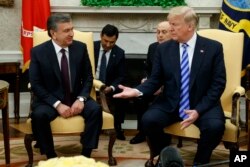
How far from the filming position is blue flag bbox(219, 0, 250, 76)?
18.8 feet

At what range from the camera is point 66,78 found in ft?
12.7

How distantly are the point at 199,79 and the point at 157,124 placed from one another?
1.54 feet

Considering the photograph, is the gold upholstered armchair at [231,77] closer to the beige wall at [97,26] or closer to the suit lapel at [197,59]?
the suit lapel at [197,59]

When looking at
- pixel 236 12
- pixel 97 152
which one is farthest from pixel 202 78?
pixel 236 12

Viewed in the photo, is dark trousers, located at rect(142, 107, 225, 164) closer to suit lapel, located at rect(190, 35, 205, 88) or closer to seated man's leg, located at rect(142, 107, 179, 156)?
seated man's leg, located at rect(142, 107, 179, 156)

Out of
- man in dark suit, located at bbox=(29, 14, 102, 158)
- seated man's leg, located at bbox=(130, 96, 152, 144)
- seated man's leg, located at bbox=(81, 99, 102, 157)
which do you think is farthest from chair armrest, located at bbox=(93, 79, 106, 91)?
seated man's leg, located at bbox=(130, 96, 152, 144)

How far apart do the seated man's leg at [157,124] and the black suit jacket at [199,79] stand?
0.06 m

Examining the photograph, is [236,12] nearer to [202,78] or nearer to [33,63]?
[202,78]

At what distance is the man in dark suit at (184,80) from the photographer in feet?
11.7

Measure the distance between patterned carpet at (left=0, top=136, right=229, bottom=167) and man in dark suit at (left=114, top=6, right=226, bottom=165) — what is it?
380 millimetres

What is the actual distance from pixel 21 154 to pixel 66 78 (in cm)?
86

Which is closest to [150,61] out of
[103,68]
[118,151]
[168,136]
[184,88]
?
[103,68]

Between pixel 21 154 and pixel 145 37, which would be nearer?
pixel 21 154

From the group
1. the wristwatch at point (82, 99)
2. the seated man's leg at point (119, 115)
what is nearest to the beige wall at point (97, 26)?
the seated man's leg at point (119, 115)
